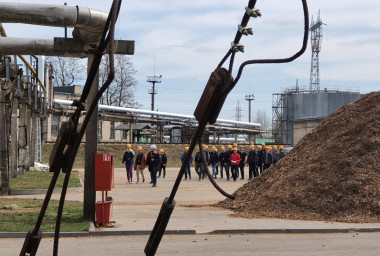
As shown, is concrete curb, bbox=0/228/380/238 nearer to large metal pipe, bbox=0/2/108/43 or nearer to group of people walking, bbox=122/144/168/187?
large metal pipe, bbox=0/2/108/43

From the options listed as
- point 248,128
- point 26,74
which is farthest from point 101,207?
point 248,128

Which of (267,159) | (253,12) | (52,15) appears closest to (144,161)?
(267,159)

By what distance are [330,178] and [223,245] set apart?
6.40 metres

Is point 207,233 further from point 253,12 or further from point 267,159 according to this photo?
point 267,159

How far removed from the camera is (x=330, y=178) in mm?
17484

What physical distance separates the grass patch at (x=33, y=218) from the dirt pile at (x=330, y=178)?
4331 millimetres

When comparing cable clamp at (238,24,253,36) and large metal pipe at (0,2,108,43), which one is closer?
cable clamp at (238,24,253,36)

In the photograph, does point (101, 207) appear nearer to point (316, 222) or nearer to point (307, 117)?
point (316, 222)

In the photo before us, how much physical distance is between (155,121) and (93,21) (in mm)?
72200

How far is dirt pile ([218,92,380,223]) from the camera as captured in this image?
16.3 metres

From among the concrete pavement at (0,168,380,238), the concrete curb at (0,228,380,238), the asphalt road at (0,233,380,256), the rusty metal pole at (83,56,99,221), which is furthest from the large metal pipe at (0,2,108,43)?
the concrete pavement at (0,168,380,238)

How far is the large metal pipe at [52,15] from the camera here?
1000 centimetres

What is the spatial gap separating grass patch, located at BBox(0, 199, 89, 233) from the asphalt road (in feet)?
3.29

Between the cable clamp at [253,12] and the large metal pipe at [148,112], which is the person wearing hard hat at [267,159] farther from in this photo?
the cable clamp at [253,12]
